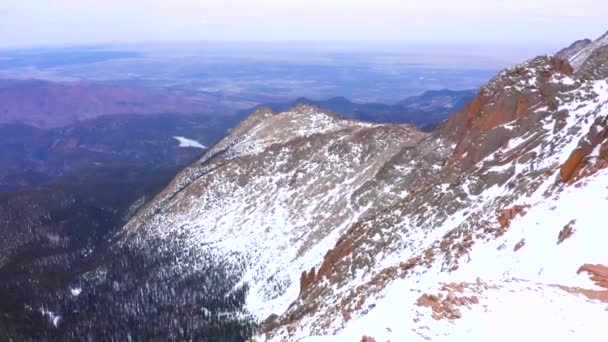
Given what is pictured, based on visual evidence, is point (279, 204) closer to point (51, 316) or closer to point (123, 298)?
point (123, 298)

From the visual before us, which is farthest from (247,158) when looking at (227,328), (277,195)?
(227,328)

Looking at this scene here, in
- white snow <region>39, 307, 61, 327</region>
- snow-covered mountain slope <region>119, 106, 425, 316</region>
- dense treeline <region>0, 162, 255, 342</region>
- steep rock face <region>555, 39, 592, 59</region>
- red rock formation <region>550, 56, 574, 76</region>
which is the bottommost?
white snow <region>39, 307, 61, 327</region>

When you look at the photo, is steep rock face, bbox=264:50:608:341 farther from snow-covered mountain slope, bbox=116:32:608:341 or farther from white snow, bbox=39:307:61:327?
white snow, bbox=39:307:61:327

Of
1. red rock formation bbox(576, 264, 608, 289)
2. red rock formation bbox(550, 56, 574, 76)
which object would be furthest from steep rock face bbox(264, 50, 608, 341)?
red rock formation bbox(576, 264, 608, 289)

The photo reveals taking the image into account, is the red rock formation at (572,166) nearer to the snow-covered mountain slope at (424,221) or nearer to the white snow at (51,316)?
the snow-covered mountain slope at (424,221)

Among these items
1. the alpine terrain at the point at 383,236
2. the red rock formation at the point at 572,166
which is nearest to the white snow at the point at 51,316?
the alpine terrain at the point at 383,236

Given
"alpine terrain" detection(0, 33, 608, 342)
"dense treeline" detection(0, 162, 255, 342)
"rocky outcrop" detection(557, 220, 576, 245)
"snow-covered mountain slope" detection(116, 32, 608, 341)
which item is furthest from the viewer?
"dense treeline" detection(0, 162, 255, 342)

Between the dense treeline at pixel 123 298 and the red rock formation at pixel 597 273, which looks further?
the dense treeline at pixel 123 298
